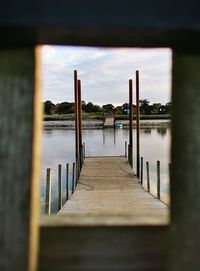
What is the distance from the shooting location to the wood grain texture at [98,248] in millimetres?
1362

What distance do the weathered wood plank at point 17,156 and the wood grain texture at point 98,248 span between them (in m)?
0.17

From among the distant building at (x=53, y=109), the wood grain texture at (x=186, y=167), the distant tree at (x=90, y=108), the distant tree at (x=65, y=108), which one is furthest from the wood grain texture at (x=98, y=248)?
the distant building at (x=53, y=109)

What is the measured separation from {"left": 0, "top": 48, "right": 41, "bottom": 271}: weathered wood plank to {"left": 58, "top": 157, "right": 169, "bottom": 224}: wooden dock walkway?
6.42 meters

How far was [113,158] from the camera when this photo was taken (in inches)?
784

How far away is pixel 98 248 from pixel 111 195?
397 inches

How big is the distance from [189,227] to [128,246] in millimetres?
277

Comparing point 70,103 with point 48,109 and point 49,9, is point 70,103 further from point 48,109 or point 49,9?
point 49,9

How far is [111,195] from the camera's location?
37.1 ft

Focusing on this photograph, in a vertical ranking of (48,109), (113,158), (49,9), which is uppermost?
(48,109)

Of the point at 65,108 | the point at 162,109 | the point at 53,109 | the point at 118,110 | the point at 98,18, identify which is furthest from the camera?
the point at 53,109

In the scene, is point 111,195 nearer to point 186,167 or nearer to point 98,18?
point 186,167

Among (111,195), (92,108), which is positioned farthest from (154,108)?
(111,195)

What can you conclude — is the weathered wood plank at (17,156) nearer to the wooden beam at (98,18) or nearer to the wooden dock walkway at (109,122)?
the wooden beam at (98,18)

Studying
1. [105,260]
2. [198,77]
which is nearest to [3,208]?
[105,260]
